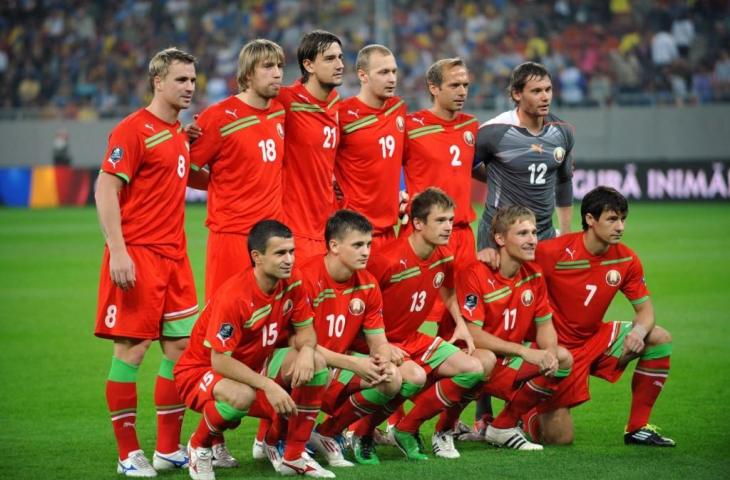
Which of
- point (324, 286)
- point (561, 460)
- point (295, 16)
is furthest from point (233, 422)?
point (295, 16)

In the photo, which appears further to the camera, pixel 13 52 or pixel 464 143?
pixel 13 52

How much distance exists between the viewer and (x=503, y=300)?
22.8 feet

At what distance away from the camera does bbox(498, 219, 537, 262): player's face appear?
6791 millimetres

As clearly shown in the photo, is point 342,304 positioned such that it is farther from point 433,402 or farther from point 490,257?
point 490,257

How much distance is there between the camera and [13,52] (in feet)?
98.8

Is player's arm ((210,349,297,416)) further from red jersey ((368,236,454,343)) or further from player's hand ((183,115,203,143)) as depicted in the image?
player's hand ((183,115,203,143))

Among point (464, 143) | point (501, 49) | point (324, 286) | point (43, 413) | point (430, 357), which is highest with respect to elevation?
point (501, 49)

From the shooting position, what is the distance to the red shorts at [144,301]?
6266 mm

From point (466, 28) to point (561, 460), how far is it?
23140mm

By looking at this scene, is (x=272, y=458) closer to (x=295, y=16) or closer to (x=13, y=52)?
(x=295, y=16)

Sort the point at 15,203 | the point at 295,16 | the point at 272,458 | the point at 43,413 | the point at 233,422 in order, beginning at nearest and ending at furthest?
the point at 233,422
the point at 272,458
the point at 43,413
the point at 15,203
the point at 295,16

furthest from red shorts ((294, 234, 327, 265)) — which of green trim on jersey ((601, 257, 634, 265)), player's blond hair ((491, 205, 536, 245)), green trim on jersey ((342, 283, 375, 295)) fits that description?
green trim on jersey ((601, 257, 634, 265))

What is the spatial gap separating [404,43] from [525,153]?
2209cm

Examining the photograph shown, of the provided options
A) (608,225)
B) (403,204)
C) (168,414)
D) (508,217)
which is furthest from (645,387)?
(168,414)
